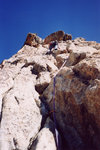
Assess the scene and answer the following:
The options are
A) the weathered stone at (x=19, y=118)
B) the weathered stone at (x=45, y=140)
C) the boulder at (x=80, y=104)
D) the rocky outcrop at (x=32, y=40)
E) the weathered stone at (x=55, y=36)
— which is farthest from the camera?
the weathered stone at (x=55, y=36)

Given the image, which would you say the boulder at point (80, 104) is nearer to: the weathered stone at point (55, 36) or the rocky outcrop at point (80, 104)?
the rocky outcrop at point (80, 104)

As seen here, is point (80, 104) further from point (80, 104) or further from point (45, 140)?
point (45, 140)

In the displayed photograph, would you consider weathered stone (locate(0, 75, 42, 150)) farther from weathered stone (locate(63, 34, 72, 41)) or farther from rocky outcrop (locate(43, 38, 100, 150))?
weathered stone (locate(63, 34, 72, 41))

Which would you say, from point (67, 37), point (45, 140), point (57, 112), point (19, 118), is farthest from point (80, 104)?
point (67, 37)

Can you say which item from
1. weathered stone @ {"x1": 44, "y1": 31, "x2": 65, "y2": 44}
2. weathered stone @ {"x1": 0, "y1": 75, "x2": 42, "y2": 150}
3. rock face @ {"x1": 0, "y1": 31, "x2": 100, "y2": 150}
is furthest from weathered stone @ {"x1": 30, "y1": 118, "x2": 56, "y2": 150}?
weathered stone @ {"x1": 44, "y1": 31, "x2": 65, "y2": 44}

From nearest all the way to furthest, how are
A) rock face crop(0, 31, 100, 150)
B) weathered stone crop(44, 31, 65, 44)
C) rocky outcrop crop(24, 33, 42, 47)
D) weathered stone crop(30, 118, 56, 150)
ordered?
weathered stone crop(30, 118, 56, 150), rock face crop(0, 31, 100, 150), rocky outcrop crop(24, 33, 42, 47), weathered stone crop(44, 31, 65, 44)

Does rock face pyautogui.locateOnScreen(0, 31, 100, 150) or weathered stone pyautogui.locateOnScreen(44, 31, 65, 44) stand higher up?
weathered stone pyautogui.locateOnScreen(44, 31, 65, 44)

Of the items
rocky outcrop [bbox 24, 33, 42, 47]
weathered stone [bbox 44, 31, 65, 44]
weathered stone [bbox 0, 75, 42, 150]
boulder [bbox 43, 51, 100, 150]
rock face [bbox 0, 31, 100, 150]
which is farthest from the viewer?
weathered stone [bbox 44, 31, 65, 44]

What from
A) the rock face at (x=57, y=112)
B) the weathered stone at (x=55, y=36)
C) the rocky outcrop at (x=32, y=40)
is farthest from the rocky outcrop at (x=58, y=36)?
the rock face at (x=57, y=112)

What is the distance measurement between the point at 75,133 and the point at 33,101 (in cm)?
255

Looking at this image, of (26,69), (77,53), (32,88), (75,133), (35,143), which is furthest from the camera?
(26,69)

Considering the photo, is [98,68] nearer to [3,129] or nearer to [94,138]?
[94,138]

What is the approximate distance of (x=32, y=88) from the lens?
25.9 feet

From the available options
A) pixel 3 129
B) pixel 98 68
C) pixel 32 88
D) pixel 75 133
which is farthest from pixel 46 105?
pixel 98 68
